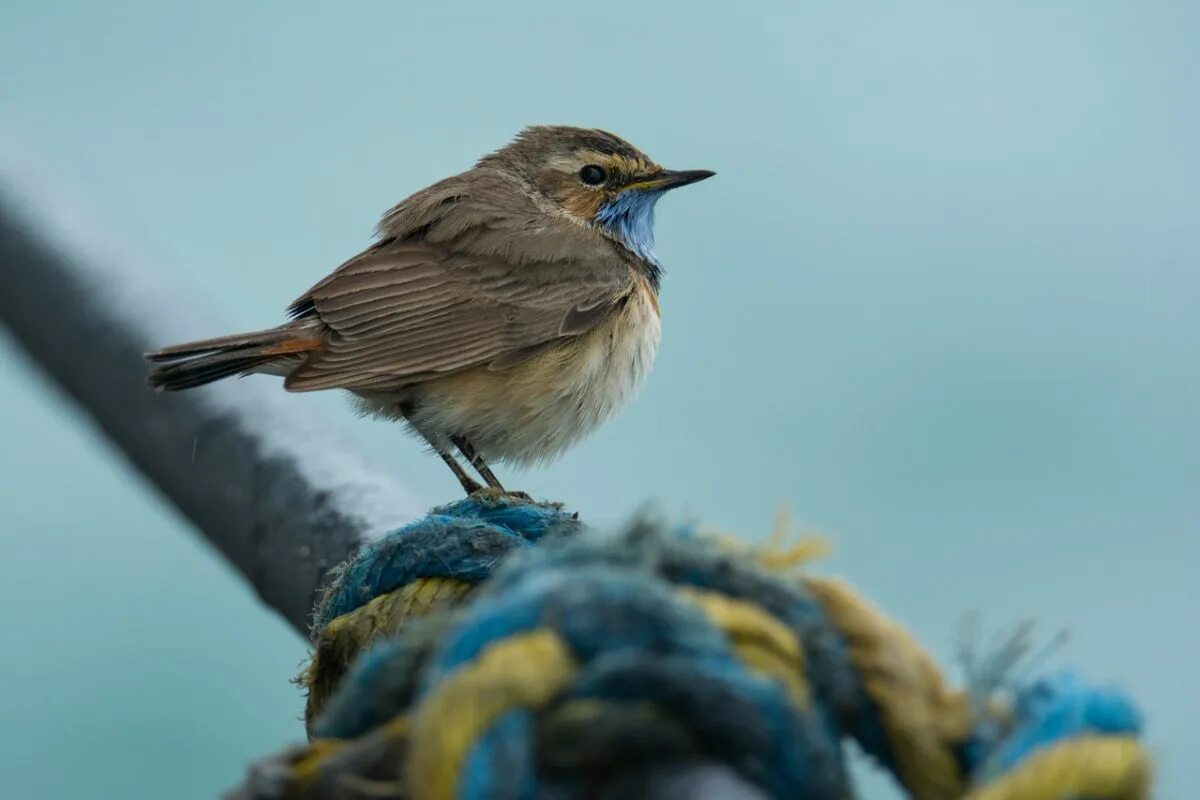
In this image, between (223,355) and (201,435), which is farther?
(223,355)

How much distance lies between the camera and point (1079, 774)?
124cm

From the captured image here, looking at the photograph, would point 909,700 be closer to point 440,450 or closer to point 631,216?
point 440,450

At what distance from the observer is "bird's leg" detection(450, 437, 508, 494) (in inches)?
199

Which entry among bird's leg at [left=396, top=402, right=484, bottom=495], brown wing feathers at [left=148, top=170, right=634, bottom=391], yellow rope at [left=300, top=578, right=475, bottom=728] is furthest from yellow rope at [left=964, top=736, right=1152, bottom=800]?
bird's leg at [left=396, top=402, right=484, bottom=495]

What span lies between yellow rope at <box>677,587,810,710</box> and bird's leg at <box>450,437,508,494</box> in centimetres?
365

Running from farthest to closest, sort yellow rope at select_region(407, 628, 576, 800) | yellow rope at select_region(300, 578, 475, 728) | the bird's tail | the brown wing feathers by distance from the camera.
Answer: the brown wing feathers
the bird's tail
yellow rope at select_region(300, 578, 475, 728)
yellow rope at select_region(407, 628, 576, 800)

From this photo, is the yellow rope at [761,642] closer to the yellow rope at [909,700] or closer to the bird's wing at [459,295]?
the yellow rope at [909,700]

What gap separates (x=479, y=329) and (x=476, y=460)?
401mm

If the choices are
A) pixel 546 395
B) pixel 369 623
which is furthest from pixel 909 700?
pixel 546 395

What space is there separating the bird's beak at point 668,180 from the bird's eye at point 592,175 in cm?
11

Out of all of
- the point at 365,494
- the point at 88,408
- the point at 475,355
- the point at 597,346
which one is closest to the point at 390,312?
the point at 475,355

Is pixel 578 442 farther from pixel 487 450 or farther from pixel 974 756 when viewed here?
pixel 974 756

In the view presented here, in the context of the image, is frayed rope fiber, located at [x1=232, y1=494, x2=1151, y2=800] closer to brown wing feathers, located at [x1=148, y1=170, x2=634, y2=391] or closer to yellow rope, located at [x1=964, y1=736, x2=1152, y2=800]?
yellow rope, located at [x1=964, y1=736, x2=1152, y2=800]

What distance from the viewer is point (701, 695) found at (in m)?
1.28
